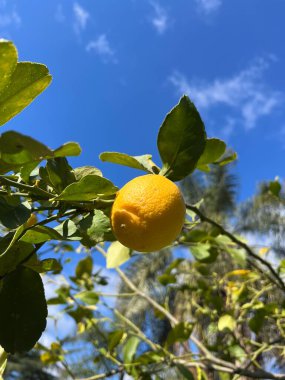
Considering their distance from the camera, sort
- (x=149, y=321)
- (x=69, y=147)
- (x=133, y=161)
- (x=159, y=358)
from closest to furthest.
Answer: (x=69, y=147)
(x=133, y=161)
(x=159, y=358)
(x=149, y=321)

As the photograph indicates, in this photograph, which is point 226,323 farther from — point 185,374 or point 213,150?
point 213,150

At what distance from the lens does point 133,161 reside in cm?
51

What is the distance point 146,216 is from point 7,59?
216 millimetres

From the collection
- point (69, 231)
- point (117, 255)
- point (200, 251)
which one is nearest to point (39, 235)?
point (69, 231)

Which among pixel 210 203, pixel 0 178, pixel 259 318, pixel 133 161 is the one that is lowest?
pixel 0 178

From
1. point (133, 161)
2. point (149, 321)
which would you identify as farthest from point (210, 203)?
point (133, 161)

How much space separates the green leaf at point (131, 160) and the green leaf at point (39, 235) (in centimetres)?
11

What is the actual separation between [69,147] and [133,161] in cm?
14

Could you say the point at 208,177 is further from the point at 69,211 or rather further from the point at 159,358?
the point at 69,211

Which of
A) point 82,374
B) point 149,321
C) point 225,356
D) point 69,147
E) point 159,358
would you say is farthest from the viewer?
point 149,321

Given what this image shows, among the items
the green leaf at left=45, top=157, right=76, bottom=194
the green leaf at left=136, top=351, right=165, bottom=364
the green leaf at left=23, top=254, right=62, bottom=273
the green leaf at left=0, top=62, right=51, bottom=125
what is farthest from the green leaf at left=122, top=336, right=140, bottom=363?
the green leaf at left=0, top=62, right=51, bottom=125

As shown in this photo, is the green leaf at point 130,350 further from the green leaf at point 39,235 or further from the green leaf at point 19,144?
the green leaf at point 19,144

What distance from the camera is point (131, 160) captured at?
0.51 metres

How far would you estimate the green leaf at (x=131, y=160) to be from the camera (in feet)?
1.65
